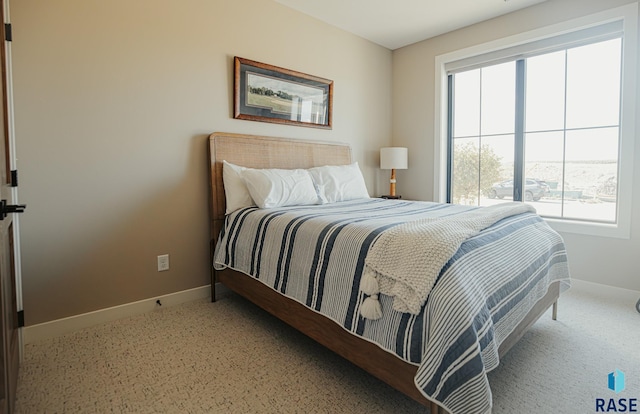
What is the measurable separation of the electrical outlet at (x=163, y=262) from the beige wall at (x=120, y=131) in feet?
0.13

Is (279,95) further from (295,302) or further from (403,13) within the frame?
(295,302)

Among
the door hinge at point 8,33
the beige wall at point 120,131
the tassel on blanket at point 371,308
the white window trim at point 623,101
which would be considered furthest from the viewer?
the white window trim at point 623,101

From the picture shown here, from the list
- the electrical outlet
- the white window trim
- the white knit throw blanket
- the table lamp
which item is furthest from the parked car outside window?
the electrical outlet

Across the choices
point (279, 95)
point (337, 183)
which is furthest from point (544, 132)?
point (279, 95)

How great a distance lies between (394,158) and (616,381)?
277 centimetres

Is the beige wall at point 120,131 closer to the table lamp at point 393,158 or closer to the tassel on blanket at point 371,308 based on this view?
the table lamp at point 393,158

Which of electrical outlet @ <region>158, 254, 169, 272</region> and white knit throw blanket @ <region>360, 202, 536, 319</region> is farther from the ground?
white knit throw blanket @ <region>360, 202, 536, 319</region>

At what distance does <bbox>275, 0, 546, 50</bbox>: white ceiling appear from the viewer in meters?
3.12

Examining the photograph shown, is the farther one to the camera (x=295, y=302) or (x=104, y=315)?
(x=104, y=315)

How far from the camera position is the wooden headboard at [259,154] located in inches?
106

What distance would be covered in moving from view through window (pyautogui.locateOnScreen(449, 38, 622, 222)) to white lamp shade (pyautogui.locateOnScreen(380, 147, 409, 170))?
60cm

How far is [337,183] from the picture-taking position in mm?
3076

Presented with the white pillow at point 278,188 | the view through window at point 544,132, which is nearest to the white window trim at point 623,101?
the view through window at point 544,132

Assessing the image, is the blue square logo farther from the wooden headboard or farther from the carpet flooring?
the wooden headboard
